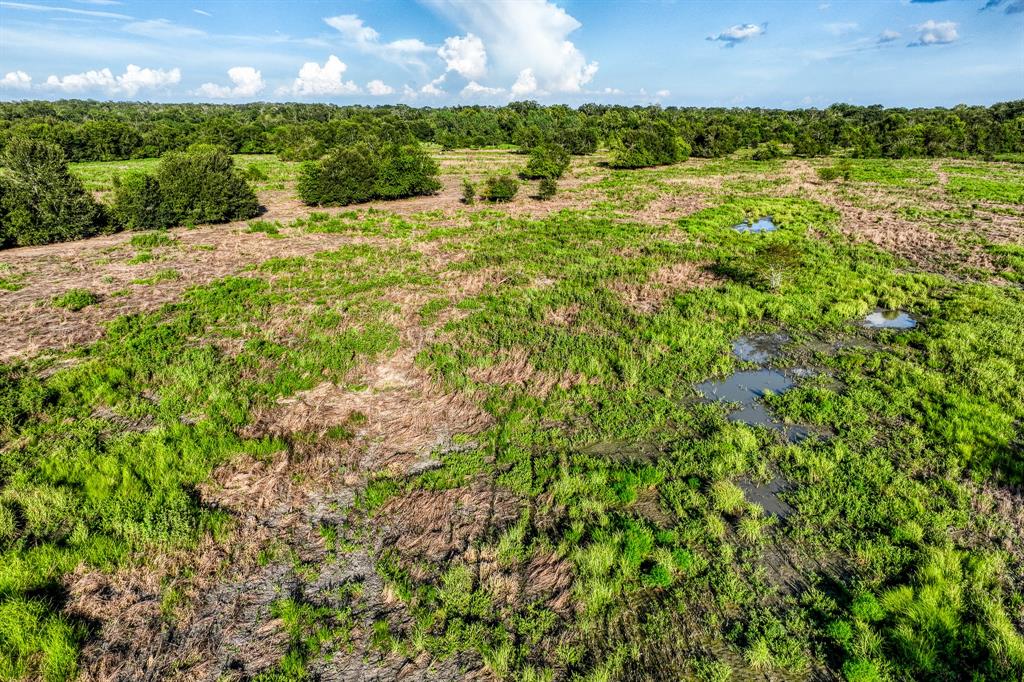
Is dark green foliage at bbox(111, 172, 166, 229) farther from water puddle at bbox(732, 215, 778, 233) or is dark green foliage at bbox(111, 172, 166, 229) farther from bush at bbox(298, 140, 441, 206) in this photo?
water puddle at bbox(732, 215, 778, 233)

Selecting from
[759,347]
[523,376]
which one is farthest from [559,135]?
[523,376]

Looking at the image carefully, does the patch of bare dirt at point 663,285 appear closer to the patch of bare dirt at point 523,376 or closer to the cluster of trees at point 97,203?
the patch of bare dirt at point 523,376

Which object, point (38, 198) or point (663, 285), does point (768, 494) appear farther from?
point (38, 198)

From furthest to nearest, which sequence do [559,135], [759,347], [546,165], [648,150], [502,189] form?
[559,135] → [648,150] → [546,165] → [502,189] → [759,347]

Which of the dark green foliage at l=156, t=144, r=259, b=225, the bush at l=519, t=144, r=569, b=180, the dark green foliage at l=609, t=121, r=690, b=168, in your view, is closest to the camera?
the dark green foliage at l=156, t=144, r=259, b=225

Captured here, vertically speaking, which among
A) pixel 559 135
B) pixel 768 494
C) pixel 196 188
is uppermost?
pixel 559 135

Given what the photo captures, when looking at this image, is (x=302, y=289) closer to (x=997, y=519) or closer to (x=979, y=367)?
(x=997, y=519)

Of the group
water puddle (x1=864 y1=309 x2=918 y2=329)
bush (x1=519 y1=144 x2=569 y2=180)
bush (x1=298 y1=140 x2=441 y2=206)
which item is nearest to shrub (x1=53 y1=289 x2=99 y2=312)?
bush (x1=298 y1=140 x2=441 y2=206)
